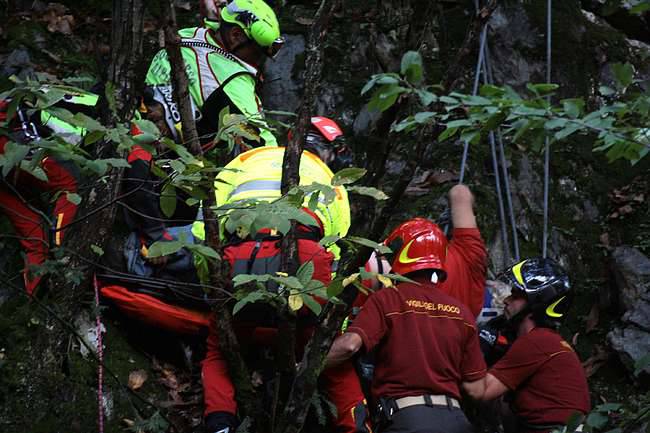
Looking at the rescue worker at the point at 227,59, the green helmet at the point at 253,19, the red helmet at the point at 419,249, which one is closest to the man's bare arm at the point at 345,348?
the red helmet at the point at 419,249

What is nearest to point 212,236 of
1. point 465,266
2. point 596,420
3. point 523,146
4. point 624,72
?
point 596,420

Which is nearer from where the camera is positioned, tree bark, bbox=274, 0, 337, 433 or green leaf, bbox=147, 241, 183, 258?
green leaf, bbox=147, 241, 183, 258

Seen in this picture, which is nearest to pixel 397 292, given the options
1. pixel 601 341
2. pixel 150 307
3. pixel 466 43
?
pixel 150 307

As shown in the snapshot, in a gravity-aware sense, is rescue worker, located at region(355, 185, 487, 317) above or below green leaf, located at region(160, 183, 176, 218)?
below

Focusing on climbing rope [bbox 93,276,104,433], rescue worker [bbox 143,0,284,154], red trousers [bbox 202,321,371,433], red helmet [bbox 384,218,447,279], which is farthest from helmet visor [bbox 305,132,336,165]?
climbing rope [bbox 93,276,104,433]

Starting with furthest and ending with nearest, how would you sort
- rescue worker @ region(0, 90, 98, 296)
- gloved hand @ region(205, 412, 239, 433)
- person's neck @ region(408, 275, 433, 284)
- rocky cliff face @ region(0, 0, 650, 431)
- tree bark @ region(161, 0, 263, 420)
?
rocky cliff face @ region(0, 0, 650, 431), person's neck @ region(408, 275, 433, 284), rescue worker @ region(0, 90, 98, 296), gloved hand @ region(205, 412, 239, 433), tree bark @ region(161, 0, 263, 420)

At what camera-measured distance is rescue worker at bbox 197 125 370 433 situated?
15.5 feet

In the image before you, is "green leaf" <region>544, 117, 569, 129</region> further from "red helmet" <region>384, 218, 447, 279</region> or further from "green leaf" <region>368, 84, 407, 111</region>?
"red helmet" <region>384, 218, 447, 279</region>

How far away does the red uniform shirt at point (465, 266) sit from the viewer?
5605mm

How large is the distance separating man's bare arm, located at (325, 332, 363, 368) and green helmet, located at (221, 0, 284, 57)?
2.55m

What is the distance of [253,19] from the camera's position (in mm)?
6207

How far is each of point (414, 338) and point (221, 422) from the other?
1233 millimetres

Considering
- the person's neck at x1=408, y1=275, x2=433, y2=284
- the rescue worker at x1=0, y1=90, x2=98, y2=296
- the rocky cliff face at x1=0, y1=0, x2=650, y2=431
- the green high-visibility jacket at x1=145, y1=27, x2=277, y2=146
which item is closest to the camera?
the rescue worker at x1=0, y1=90, x2=98, y2=296

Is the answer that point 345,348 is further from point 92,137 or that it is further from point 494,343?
point 92,137
